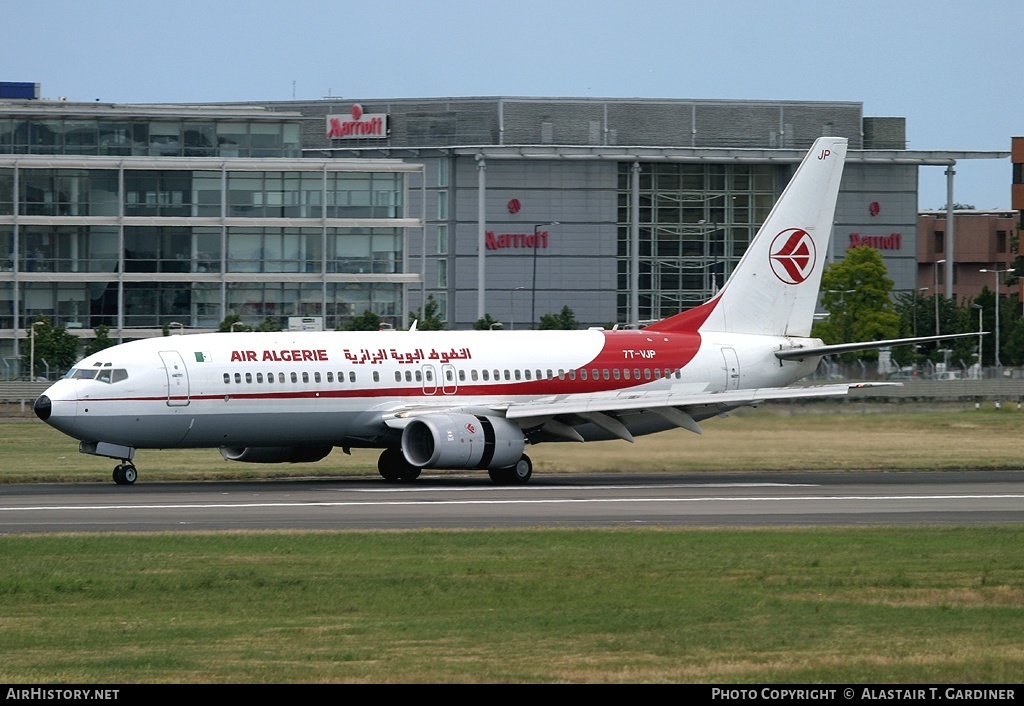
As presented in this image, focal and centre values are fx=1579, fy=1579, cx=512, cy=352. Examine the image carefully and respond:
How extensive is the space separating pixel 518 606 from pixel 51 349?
64.7 m

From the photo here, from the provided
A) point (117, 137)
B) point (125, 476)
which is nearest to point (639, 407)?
point (125, 476)

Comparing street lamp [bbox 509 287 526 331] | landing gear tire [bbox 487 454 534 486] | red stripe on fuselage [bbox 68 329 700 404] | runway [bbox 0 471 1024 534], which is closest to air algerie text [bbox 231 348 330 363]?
red stripe on fuselage [bbox 68 329 700 404]

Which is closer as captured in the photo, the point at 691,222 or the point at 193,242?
the point at 193,242

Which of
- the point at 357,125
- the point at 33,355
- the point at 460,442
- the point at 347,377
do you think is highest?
the point at 357,125

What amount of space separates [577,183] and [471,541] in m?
98.9

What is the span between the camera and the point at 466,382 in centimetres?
4028

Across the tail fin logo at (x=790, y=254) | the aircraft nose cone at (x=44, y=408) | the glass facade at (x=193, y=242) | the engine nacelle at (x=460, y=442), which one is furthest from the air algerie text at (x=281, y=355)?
the glass facade at (x=193, y=242)

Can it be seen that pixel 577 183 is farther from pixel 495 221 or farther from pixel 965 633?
pixel 965 633

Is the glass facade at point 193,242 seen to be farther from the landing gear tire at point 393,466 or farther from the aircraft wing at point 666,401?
the aircraft wing at point 666,401

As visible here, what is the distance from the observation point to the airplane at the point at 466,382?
1442 inches

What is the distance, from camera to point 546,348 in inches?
1639

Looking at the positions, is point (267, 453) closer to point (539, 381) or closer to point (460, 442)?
point (460, 442)

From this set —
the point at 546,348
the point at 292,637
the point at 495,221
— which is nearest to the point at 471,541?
the point at 292,637

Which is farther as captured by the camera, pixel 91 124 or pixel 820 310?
pixel 820 310
